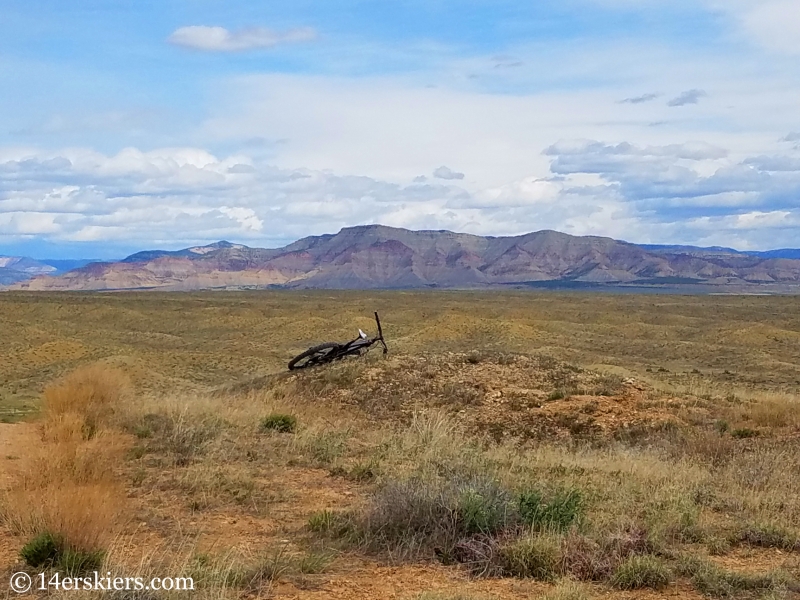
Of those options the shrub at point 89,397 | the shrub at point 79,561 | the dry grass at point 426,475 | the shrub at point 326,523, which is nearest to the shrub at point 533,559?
the dry grass at point 426,475

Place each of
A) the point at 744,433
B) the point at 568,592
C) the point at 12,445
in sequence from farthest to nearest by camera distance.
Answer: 1. the point at 744,433
2. the point at 12,445
3. the point at 568,592

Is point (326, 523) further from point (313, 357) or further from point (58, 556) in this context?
point (313, 357)

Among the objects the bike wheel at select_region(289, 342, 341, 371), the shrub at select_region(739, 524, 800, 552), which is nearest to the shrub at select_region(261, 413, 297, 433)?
the bike wheel at select_region(289, 342, 341, 371)

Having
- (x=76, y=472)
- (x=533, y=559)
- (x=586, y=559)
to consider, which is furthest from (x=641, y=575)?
(x=76, y=472)

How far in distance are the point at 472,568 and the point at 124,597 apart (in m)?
2.47

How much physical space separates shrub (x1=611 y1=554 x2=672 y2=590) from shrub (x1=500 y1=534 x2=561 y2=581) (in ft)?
1.45

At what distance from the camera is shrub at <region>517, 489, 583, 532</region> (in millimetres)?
6625

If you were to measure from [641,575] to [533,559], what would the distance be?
0.76 m

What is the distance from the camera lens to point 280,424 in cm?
1223

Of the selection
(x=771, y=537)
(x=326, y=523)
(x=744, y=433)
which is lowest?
(x=744, y=433)

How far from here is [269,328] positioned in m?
51.4

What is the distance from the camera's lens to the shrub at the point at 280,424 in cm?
1215

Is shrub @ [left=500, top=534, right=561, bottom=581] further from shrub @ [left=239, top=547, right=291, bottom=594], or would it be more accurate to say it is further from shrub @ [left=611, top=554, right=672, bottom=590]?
shrub @ [left=239, top=547, right=291, bottom=594]

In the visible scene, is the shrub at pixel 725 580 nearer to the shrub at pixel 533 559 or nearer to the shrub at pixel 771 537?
the shrub at pixel 533 559
